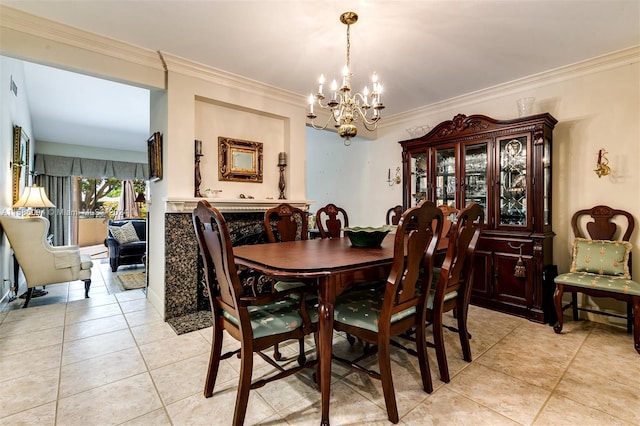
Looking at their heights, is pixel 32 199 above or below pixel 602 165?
below

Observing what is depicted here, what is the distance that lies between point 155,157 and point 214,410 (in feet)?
8.04

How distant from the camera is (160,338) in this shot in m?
2.48

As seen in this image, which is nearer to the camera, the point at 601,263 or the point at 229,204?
the point at 601,263

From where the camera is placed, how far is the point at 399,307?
1575 millimetres

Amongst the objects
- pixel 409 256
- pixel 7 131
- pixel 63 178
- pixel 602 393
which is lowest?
pixel 602 393

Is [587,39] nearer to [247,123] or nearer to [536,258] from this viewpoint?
[536,258]

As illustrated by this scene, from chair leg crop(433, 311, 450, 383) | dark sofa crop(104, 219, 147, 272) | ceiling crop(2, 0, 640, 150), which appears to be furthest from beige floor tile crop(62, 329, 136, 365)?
dark sofa crop(104, 219, 147, 272)

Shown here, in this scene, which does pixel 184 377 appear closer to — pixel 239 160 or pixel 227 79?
pixel 239 160

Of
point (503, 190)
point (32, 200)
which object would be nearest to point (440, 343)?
point (503, 190)

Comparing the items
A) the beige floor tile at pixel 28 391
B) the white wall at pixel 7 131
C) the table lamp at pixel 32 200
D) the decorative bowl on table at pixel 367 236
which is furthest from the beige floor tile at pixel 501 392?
the table lamp at pixel 32 200

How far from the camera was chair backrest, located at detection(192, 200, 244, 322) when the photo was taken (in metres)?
1.36

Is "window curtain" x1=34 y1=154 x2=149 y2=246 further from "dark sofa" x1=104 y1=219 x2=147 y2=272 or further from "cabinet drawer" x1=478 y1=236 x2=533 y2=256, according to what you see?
"cabinet drawer" x1=478 y1=236 x2=533 y2=256

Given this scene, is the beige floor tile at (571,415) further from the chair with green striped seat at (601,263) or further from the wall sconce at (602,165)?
the wall sconce at (602,165)

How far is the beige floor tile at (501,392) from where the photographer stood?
1.60 meters
